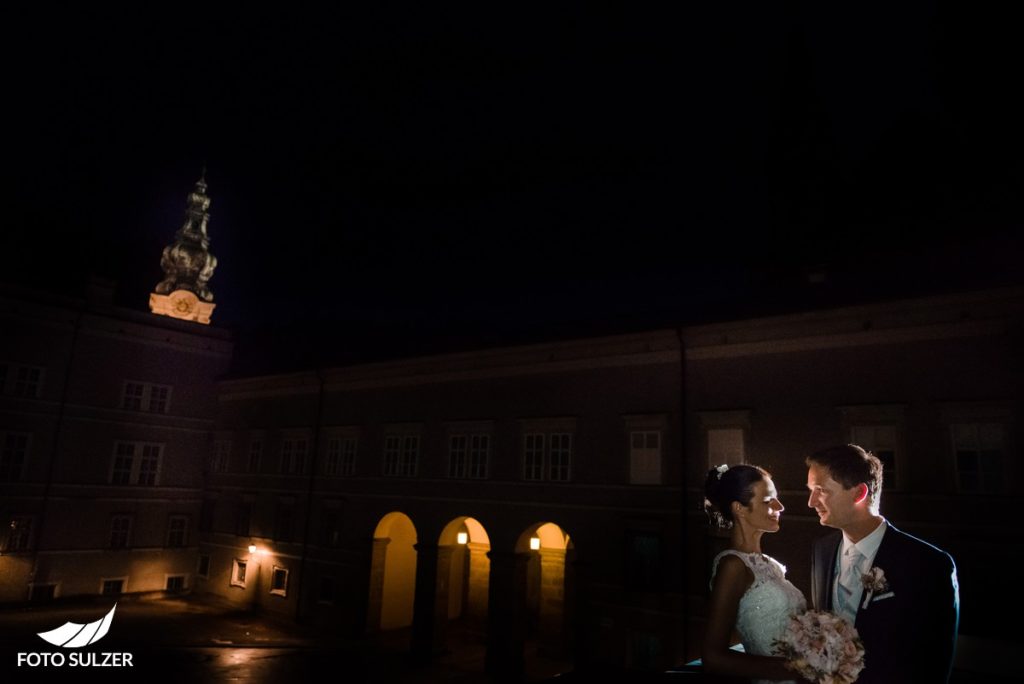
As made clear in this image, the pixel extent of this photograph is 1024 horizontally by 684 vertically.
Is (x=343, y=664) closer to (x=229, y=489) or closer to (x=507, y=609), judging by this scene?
(x=507, y=609)

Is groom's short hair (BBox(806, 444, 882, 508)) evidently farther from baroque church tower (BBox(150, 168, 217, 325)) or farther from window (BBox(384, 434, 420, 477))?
baroque church tower (BBox(150, 168, 217, 325))

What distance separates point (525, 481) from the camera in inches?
908

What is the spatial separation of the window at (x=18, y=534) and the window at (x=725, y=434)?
29177 mm

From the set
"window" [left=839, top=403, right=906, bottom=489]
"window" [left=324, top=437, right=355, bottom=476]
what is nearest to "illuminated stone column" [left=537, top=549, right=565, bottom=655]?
"window" [left=324, top=437, right=355, bottom=476]

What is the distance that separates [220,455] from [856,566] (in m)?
35.8

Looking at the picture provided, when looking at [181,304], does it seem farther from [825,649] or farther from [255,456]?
[825,649]

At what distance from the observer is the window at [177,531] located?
33.8 m

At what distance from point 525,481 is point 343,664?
364 inches

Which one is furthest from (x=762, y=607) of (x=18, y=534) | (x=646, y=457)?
(x=18, y=534)

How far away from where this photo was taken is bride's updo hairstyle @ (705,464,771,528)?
4.60 m

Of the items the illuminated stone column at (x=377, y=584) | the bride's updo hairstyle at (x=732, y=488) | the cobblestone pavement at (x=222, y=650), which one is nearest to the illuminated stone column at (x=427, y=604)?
the cobblestone pavement at (x=222, y=650)

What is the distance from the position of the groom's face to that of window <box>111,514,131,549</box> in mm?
35421

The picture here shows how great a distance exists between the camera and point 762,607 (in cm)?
430

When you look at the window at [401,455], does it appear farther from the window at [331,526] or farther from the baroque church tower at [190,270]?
the baroque church tower at [190,270]
